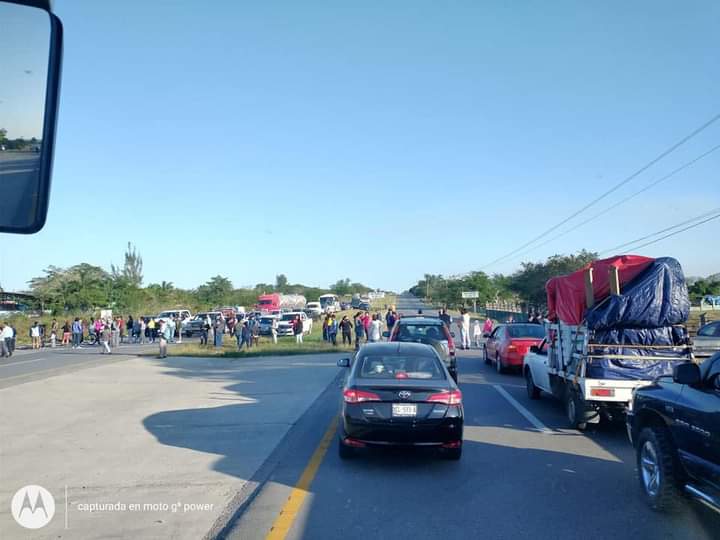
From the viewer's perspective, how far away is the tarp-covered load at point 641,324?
9.57m

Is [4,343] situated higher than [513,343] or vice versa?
[513,343]

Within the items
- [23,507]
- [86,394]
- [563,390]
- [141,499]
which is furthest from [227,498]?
[86,394]

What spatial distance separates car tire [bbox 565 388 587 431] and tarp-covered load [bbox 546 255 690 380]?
52 cm

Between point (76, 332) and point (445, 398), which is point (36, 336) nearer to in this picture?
point (76, 332)

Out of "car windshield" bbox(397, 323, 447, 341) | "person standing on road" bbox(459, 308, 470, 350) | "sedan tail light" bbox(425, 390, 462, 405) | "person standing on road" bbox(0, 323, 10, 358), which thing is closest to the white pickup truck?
"sedan tail light" bbox(425, 390, 462, 405)

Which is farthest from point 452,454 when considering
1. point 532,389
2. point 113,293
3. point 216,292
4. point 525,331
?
point 216,292

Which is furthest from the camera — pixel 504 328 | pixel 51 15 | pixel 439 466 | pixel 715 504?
pixel 504 328

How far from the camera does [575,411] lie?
32.3 feet

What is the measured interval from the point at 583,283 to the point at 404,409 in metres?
4.76

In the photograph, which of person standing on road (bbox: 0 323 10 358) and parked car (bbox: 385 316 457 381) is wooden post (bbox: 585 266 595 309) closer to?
parked car (bbox: 385 316 457 381)

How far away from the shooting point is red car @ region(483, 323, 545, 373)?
1816cm

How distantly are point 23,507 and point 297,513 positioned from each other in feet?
9.01

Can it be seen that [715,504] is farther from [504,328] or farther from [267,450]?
[504,328]

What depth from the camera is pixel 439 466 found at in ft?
25.6
